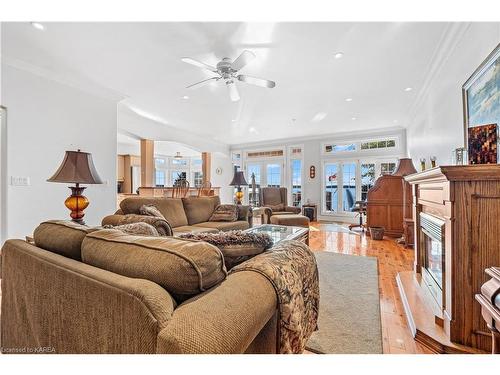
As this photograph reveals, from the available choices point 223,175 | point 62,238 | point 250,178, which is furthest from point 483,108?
point 223,175

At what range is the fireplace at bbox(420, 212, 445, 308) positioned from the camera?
181 centimetres

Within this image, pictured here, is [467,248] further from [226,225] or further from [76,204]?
[76,204]

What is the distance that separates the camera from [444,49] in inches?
117

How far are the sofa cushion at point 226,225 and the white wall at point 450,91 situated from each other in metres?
2.90

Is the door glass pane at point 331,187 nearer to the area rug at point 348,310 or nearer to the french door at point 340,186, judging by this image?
the french door at point 340,186

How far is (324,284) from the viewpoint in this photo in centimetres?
270

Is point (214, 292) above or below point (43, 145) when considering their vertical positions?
below

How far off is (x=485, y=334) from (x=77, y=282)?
82.6 inches

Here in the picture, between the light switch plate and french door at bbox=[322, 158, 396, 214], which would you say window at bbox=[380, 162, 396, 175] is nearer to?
french door at bbox=[322, 158, 396, 214]

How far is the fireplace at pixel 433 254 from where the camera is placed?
71.4 inches

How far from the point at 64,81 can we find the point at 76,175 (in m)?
2.31

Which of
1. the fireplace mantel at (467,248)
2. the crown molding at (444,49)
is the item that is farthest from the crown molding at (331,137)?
the fireplace mantel at (467,248)
